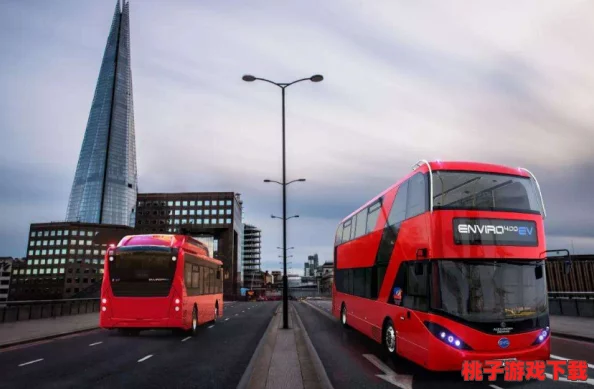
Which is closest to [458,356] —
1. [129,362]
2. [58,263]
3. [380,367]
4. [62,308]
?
[380,367]

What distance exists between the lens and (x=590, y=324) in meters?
17.0

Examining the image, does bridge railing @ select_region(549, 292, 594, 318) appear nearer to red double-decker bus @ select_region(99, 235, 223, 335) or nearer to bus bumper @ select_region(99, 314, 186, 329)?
red double-decker bus @ select_region(99, 235, 223, 335)

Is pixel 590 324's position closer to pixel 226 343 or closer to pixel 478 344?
pixel 478 344

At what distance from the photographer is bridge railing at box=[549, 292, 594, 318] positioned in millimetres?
19875

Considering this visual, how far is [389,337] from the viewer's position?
36.5 ft

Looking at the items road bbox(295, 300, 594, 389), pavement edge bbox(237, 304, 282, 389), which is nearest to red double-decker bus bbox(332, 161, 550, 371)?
road bbox(295, 300, 594, 389)

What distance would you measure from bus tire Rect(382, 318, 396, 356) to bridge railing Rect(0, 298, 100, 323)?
1747 cm

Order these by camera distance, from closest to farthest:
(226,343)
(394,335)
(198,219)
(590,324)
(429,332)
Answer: (429,332)
(394,335)
(226,343)
(590,324)
(198,219)

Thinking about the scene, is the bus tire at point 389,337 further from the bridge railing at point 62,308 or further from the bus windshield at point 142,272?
the bridge railing at point 62,308

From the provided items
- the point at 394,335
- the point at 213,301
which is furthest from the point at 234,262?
the point at 394,335

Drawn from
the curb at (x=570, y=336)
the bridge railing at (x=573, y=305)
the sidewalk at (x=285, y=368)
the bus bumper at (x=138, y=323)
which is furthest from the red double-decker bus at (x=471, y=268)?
the bridge railing at (x=573, y=305)

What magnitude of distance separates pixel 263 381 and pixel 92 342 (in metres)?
9.55

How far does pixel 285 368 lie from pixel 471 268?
4.43 meters

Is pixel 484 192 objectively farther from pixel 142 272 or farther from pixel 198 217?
pixel 198 217
